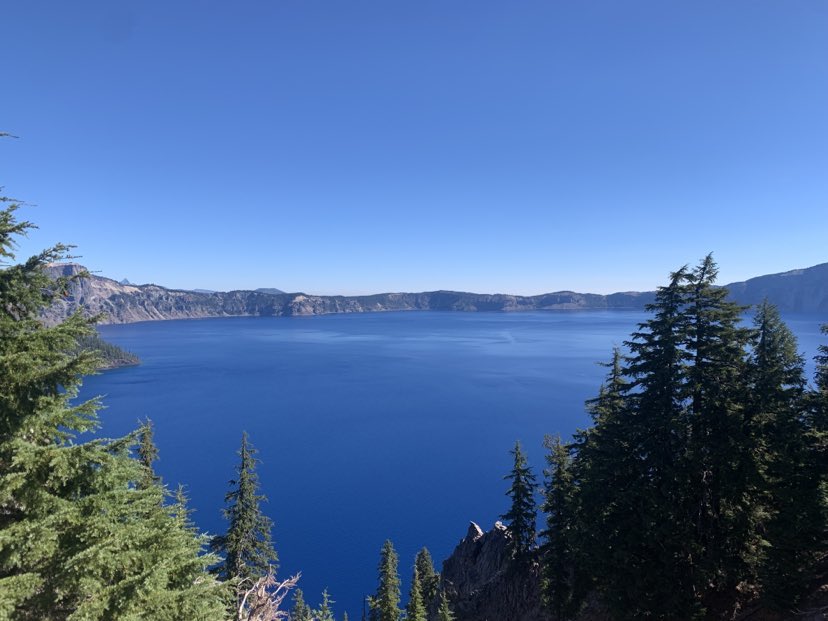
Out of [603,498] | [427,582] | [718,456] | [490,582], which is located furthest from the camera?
[427,582]

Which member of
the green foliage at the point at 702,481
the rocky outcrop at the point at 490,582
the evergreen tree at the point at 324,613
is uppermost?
the green foliage at the point at 702,481

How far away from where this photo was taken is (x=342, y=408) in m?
120

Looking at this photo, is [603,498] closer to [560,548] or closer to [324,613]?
[560,548]

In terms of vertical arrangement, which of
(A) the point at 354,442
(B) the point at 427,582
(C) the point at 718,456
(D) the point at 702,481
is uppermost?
(C) the point at 718,456

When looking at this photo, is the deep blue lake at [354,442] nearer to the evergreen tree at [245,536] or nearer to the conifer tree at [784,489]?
the evergreen tree at [245,536]

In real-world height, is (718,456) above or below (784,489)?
above

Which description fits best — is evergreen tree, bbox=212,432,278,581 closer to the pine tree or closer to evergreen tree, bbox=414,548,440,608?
evergreen tree, bbox=414,548,440,608

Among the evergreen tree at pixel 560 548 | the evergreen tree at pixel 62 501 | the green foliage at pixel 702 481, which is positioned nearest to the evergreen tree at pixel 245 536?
the evergreen tree at pixel 560 548

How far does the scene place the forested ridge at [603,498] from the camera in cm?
744

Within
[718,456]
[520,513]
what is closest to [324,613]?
[520,513]

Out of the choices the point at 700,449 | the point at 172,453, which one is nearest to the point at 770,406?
the point at 700,449

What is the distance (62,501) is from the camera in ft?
24.0

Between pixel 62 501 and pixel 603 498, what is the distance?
19340 millimetres

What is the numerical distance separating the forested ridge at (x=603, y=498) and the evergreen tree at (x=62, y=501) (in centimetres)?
3
